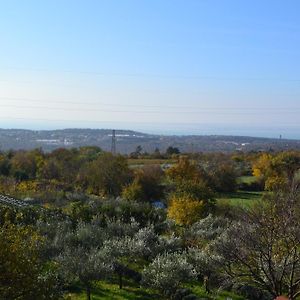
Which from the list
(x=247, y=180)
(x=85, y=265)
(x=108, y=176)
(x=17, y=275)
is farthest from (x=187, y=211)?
(x=247, y=180)

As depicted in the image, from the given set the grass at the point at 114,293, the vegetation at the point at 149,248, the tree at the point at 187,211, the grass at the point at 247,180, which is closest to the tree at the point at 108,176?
the vegetation at the point at 149,248

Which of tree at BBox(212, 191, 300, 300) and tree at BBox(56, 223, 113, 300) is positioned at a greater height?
tree at BBox(212, 191, 300, 300)

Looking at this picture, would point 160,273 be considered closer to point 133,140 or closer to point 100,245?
point 100,245

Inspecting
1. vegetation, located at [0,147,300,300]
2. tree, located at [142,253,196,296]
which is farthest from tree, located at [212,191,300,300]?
tree, located at [142,253,196,296]

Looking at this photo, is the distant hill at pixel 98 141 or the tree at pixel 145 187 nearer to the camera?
the tree at pixel 145 187

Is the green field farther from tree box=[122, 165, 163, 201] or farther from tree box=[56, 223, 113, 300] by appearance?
tree box=[122, 165, 163, 201]

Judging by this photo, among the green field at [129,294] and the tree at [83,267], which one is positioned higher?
the tree at [83,267]

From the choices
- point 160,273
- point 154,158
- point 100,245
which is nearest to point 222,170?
point 154,158

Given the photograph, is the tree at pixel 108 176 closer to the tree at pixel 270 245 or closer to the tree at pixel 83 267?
the tree at pixel 83 267

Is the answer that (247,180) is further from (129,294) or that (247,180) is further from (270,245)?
(270,245)

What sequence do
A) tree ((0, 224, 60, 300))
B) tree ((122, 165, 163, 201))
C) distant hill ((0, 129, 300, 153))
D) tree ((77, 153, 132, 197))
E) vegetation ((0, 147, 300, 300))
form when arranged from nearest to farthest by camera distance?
tree ((0, 224, 60, 300)), vegetation ((0, 147, 300, 300)), tree ((122, 165, 163, 201)), tree ((77, 153, 132, 197)), distant hill ((0, 129, 300, 153))

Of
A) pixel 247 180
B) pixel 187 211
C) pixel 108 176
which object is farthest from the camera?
pixel 247 180
